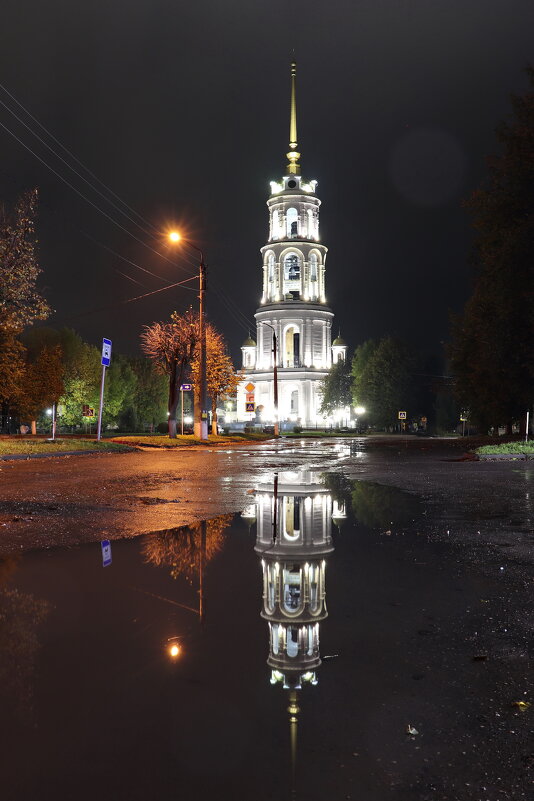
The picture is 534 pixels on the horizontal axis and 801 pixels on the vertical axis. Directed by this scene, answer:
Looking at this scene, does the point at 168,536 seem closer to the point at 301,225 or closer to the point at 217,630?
the point at 217,630

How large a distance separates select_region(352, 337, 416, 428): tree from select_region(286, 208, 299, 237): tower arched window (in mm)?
25685

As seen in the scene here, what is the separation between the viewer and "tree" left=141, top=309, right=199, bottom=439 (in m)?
48.6

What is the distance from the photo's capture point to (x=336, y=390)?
106m

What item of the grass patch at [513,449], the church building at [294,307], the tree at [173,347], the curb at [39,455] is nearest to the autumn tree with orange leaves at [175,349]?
the tree at [173,347]

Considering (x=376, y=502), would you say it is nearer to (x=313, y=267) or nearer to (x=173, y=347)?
(x=173, y=347)

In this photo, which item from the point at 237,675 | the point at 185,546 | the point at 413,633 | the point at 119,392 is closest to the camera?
the point at 237,675

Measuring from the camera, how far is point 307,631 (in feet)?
13.9

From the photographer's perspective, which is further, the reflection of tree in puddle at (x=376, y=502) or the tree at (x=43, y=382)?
the tree at (x=43, y=382)

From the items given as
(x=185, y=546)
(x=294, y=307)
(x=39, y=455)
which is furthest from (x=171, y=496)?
(x=294, y=307)

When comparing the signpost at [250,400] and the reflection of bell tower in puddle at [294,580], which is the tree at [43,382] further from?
the reflection of bell tower in puddle at [294,580]

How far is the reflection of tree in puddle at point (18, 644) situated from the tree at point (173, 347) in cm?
4174

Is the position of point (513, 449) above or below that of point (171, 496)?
above

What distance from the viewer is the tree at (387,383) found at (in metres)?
96.9

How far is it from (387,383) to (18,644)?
94.9m
